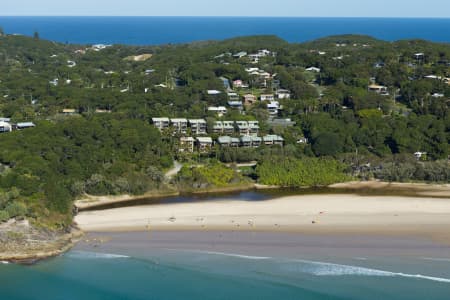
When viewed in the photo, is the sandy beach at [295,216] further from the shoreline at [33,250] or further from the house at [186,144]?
the house at [186,144]

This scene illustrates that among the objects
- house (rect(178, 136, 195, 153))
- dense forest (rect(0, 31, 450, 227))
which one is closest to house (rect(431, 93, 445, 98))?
dense forest (rect(0, 31, 450, 227))

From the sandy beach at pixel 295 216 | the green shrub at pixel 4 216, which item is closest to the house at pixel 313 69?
the sandy beach at pixel 295 216

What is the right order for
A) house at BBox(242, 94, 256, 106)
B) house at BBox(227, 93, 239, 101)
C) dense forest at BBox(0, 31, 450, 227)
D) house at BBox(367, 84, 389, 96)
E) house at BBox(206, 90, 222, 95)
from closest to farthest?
dense forest at BBox(0, 31, 450, 227)
house at BBox(242, 94, 256, 106)
house at BBox(206, 90, 222, 95)
house at BBox(227, 93, 239, 101)
house at BBox(367, 84, 389, 96)

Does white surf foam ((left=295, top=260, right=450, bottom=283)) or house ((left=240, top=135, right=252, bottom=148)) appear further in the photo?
house ((left=240, top=135, right=252, bottom=148))

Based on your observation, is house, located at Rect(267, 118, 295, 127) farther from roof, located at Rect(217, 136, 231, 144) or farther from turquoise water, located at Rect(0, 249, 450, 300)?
turquoise water, located at Rect(0, 249, 450, 300)

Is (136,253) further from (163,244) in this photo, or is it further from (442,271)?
(442,271)

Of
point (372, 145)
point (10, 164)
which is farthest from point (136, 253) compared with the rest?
point (372, 145)
